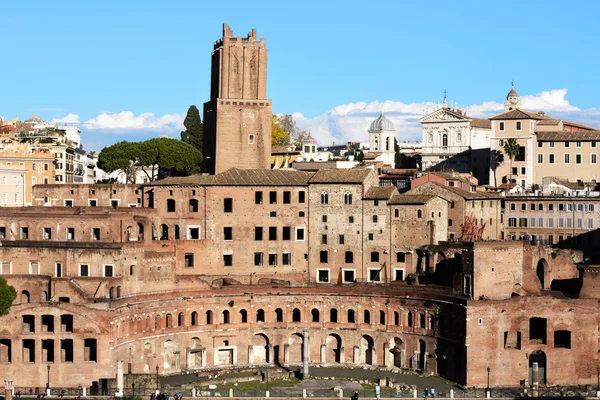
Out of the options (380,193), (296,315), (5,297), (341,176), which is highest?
(341,176)

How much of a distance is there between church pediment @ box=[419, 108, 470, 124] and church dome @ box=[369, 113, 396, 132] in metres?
7.24

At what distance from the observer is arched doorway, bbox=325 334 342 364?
269ft

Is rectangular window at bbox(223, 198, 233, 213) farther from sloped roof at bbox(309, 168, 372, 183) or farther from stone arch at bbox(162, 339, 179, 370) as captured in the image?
stone arch at bbox(162, 339, 179, 370)

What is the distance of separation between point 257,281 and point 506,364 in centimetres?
1919

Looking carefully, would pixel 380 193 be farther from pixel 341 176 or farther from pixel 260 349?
pixel 260 349

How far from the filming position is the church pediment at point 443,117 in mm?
120625

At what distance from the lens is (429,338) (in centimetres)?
7869

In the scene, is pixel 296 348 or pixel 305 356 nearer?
pixel 305 356

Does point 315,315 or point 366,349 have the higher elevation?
point 315,315

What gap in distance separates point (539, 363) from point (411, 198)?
15.7 m

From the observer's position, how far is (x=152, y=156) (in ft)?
313

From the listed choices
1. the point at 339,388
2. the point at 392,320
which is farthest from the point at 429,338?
the point at 339,388

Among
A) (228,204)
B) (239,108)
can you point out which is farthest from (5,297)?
(239,108)

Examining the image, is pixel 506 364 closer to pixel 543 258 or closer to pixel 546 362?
pixel 546 362
